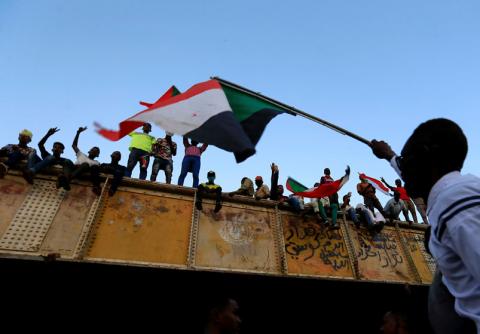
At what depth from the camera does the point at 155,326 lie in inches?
259

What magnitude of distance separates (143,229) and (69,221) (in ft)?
4.64

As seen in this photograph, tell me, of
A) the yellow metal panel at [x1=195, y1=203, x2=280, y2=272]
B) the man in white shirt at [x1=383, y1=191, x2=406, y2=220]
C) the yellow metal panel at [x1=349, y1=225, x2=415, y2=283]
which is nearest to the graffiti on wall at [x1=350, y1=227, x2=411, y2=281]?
the yellow metal panel at [x1=349, y1=225, x2=415, y2=283]

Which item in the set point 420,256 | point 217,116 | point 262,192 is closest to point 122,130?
point 217,116

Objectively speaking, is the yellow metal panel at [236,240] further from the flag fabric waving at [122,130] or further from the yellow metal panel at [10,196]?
the yellow metal panel at [10,196]

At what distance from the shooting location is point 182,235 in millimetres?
6590

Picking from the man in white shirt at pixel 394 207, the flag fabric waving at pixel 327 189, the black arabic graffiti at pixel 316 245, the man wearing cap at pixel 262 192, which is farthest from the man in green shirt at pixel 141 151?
the man in white shirt at pixel 394 207

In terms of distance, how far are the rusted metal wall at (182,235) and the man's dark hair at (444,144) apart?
5263mm

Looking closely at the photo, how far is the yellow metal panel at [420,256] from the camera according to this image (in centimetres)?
846

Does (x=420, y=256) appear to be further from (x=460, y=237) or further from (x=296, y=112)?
(x=460, y=237)

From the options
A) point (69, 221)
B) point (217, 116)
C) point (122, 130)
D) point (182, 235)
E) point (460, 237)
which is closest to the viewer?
point (460, 237)

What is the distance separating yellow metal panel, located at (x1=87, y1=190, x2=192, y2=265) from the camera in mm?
5977

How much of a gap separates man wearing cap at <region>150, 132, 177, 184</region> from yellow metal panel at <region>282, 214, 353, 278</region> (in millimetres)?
3371

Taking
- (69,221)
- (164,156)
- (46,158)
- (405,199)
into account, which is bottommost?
(69,221)

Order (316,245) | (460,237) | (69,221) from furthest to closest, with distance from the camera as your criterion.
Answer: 1. (316,245)
2. (69,221)
3. (460,237)
